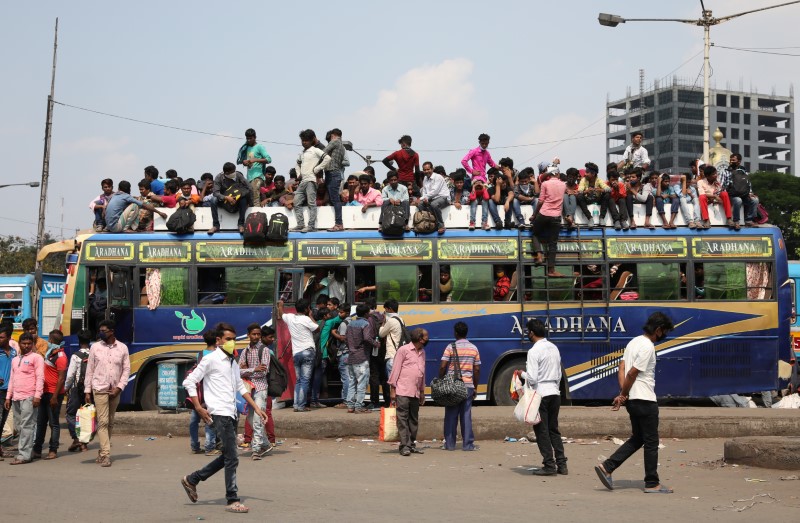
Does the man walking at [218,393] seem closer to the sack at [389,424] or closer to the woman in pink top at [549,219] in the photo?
the sack at [389,424]

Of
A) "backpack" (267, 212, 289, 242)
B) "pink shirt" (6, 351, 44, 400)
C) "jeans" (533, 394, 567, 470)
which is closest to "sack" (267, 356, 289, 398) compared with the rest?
"pink shirt" (6, 351, 44, 400)

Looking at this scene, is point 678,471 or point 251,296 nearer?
point 678,471

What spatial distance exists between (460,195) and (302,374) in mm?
4336

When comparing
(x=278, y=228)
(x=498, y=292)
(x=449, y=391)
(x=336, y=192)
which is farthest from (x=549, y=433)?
(x=336, y=192)

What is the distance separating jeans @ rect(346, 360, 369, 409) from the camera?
1523cm

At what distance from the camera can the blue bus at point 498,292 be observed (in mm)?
17219

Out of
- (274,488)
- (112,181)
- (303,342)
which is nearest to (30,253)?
(112,181)

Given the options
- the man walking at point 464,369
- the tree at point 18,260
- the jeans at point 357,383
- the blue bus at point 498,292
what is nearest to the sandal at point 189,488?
the man walking at point 464,369

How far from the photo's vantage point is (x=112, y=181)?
712 inches

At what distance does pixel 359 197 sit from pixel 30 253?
48048 millimetres

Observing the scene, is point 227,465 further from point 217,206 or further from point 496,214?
point 496,214

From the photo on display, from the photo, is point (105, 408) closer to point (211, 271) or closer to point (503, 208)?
point (211, 271)

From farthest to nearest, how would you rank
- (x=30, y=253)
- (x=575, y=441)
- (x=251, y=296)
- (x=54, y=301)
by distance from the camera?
1. (x=30, y=253)
2. (x=54, y=301)
3. (x=251, y=296)
4. (x=575, y=441)

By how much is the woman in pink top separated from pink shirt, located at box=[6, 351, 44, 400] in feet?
26.7
